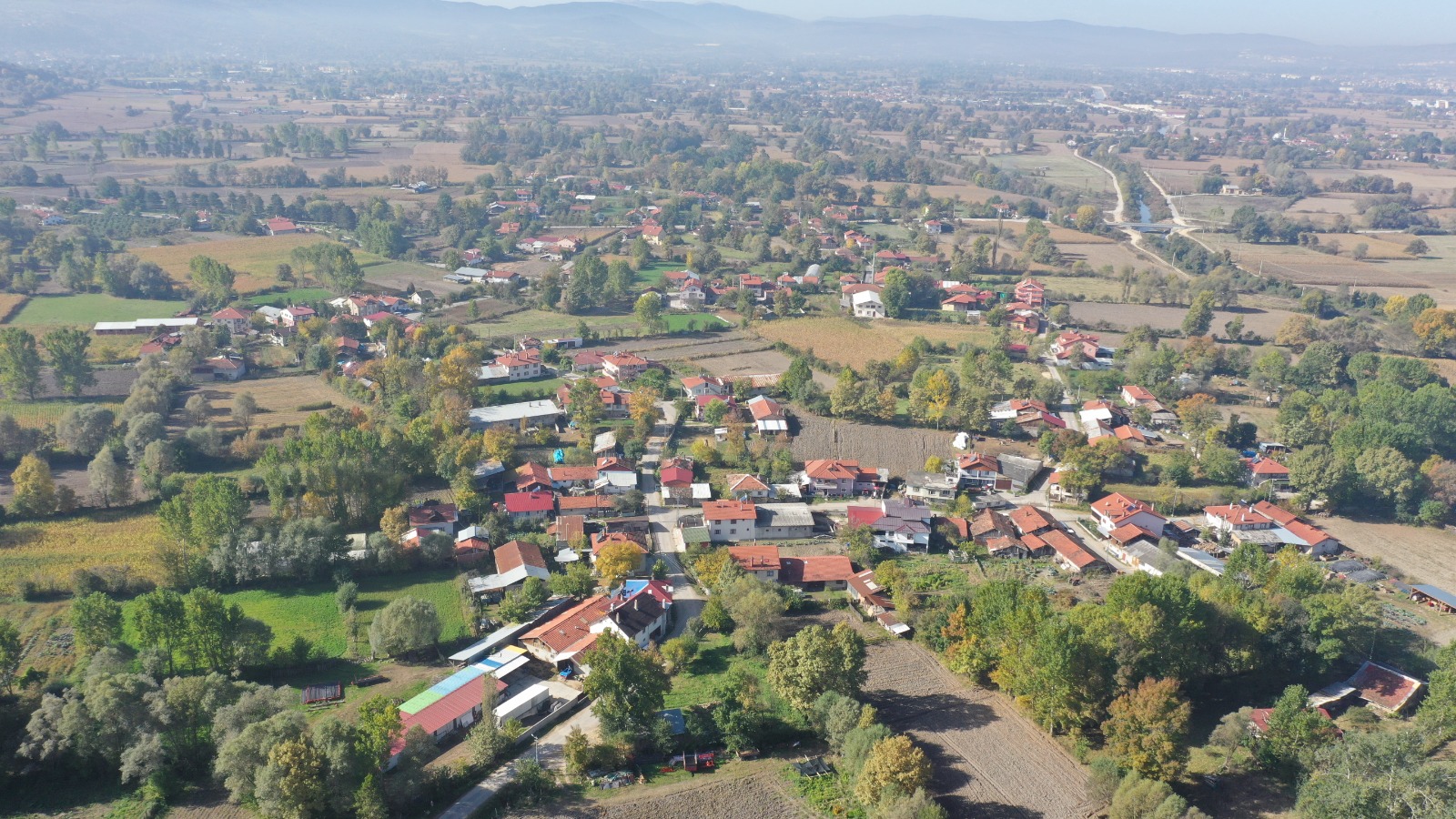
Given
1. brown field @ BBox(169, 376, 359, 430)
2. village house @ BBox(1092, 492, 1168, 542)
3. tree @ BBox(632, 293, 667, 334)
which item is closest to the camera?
village house @ BBox(1092, 492, 1168, 542)

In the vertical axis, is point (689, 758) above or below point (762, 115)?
Result: below

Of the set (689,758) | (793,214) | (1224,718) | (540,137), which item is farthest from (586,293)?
(540,137)

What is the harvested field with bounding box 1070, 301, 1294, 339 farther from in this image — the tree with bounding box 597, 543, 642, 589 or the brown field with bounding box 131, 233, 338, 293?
the brown field with bounding box 131, 233, 338, 293

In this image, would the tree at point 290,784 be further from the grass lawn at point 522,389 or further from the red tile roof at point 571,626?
the grass lawn at point 522,389

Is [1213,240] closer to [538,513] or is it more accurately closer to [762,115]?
[538,513]

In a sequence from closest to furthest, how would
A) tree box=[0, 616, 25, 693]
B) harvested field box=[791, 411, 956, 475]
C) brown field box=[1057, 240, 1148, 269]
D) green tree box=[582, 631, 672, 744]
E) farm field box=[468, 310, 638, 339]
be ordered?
1. green tree box=[582, 631, 672, 744]
2. tree box=[0, 616, 25, 693]
3. harvested field box=[791, 411, 956, 475]
4. farm field box=[468, 310, 638, 339]
5. brown field box=[1057, 240, 1148, 269]

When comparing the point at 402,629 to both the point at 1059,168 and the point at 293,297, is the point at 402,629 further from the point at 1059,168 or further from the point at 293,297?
the point at 1059,168

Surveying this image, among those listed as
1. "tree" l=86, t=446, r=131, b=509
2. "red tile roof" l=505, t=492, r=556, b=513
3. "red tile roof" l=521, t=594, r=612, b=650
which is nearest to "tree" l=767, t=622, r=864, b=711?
"red tile roof" l=521, t=594, r=612, b=650
